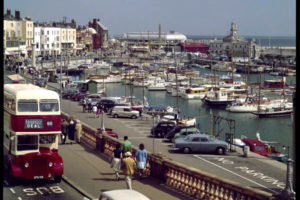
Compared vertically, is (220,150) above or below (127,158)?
below

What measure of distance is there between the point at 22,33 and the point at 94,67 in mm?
17750

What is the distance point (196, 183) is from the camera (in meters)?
15.9

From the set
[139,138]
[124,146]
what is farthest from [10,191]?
[139,138]

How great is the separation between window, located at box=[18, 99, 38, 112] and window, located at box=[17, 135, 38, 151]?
87 centimetres

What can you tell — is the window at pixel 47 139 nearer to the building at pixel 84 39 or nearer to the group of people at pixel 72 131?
the group of people at pixel 72 131

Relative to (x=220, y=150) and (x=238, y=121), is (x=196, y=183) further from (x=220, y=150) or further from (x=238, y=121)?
(x=238, y=121)

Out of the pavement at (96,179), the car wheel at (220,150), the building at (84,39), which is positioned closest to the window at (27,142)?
the pavement at (96,179)

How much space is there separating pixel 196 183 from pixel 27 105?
641 cm

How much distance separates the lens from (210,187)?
15242 mm

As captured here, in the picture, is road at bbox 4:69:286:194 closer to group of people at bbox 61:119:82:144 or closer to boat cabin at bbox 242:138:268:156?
group of people at bbox 61:119:82:144

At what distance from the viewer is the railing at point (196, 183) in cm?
1372

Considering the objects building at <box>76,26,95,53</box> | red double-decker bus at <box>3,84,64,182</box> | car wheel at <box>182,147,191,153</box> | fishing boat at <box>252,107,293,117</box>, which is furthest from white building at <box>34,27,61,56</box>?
red double-decker bus at <box>3,84,64,182</box>

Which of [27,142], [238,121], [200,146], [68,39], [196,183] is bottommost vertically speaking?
[238,121]

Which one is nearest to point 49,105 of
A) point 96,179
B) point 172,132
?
point 96,179
